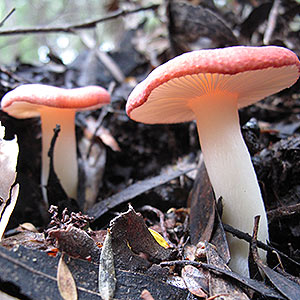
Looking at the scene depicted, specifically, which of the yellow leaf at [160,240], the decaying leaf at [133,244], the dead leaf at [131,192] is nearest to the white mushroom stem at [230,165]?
the yellow leaf at [160,240]

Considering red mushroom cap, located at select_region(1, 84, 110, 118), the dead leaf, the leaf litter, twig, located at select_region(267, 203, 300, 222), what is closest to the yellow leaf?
the leaf litter

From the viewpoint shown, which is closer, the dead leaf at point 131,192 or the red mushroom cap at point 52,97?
the red mushroom cap at point 52,97

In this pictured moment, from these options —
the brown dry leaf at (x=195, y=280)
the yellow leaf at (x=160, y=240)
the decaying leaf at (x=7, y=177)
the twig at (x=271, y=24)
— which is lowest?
the yellow leaf at (x=160, y=240)

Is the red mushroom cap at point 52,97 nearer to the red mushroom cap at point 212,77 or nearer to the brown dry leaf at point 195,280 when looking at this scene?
the red mushroom cap at point 212,77

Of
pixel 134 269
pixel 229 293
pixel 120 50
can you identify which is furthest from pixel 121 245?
pixel 120 50

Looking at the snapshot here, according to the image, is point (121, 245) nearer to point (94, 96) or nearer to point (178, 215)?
point (178, 215)

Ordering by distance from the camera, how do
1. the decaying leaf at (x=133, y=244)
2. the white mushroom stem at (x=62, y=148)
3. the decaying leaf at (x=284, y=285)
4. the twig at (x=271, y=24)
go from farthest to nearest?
1. the twig at (x=271, y=24)
2. the white mushroom stem at (x=62, y=148)
3. the decaying leaf at (x=133, y=244)
4. the decaying leaf at (x=284, y=285)

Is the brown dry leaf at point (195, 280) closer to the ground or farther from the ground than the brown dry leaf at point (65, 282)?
closer to the ground
